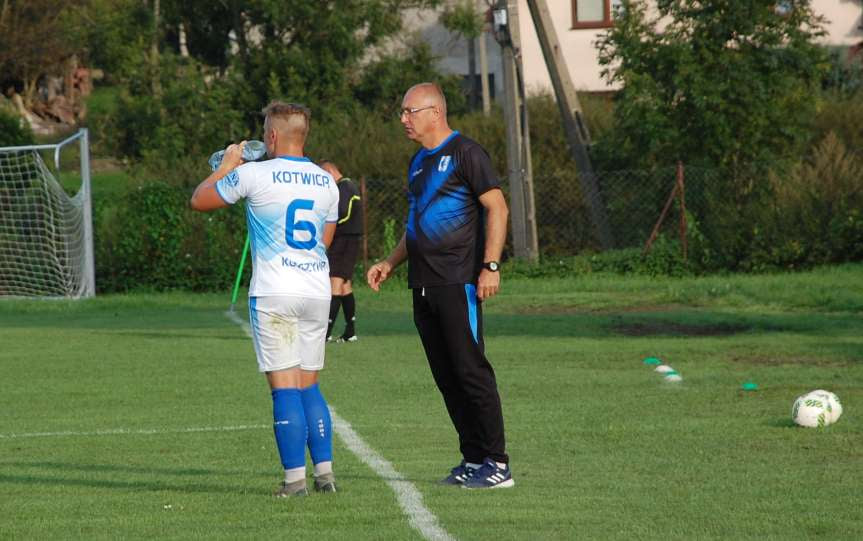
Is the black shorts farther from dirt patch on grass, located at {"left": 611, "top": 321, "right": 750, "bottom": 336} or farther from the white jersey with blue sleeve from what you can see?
the white jersey with blue sleeve

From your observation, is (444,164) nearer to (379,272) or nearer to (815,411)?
(379,272)

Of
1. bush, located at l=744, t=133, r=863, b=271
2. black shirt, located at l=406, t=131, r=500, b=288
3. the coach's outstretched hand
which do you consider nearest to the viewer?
black shirt, located at l=406, t=131, r=500, b=288

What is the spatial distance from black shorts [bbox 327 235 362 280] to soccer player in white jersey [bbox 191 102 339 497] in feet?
27.4

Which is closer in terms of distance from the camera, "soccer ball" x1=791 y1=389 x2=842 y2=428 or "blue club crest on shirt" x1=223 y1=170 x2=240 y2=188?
"blue club crest on shirt" x1=223 y1=170 x2=240 y2=188

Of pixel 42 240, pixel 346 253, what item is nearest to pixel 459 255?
pixel 346 253

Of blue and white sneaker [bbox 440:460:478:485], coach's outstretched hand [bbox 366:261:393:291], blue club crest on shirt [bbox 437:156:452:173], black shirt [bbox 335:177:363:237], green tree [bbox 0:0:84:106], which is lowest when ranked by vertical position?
blue and white sneaker [bbox 440:460:478:485]

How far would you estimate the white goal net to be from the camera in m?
24.0

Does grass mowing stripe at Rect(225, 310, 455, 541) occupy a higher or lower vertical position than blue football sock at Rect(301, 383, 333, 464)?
lower

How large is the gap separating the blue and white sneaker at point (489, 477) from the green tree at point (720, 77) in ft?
61.3

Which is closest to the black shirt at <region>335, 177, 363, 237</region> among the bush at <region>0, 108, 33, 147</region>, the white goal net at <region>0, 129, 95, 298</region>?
the white goal net at <region>0, 129, 95, 298</region>

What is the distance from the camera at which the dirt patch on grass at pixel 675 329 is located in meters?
16.4

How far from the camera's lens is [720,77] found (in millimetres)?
25422

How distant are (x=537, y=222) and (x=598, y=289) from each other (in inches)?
185

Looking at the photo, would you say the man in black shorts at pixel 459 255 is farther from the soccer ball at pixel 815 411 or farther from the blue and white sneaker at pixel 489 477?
the soccer ball at pixel 815 411
